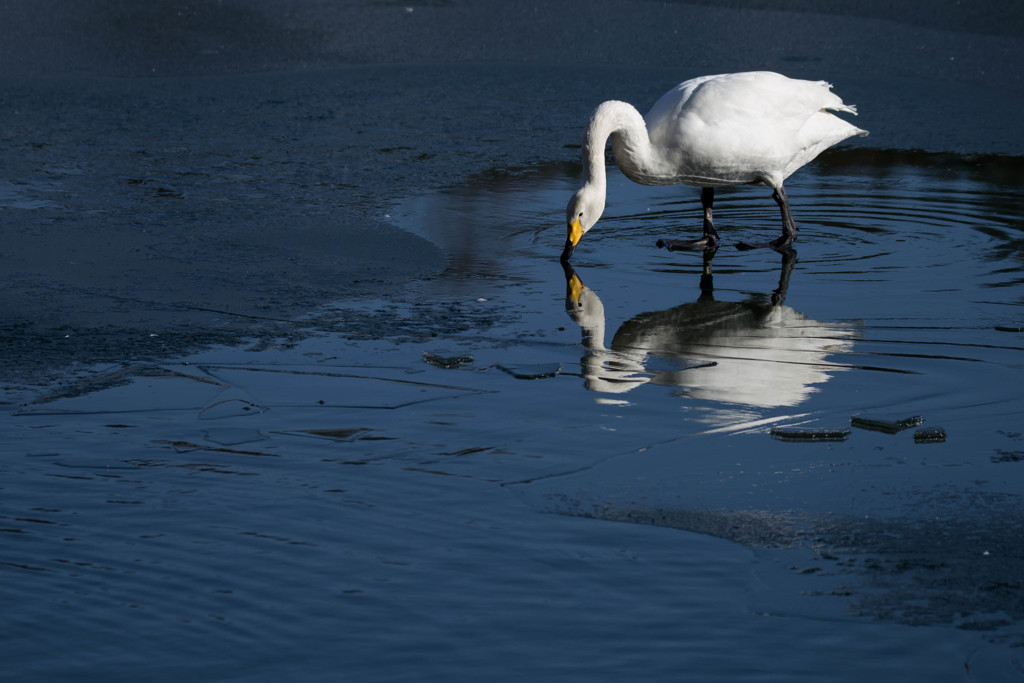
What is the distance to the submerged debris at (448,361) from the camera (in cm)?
501

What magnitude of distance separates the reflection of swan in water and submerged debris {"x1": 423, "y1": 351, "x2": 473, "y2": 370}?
0.46m

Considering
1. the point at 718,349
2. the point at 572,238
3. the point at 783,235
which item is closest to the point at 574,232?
the point at 572,238

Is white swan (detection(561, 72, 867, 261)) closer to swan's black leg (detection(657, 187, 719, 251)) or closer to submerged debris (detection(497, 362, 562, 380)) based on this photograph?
swan's black leg (detection(657, 187, 719, 251))

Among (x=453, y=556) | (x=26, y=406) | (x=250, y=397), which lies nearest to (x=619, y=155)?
(x=250, y=397)

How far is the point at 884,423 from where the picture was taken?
423 centimetres

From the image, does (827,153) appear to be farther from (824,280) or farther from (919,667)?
(919,667)

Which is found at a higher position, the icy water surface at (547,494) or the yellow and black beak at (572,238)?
the yellow and black beak at (572,238)

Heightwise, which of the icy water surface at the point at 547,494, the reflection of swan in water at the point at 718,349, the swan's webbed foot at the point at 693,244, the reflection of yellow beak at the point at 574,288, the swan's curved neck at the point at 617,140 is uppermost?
the swan's curved neck at the point at 617,140

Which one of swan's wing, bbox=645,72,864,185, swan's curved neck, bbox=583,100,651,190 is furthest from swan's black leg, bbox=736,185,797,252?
swan's curved neck, bbox=583,100,651,190

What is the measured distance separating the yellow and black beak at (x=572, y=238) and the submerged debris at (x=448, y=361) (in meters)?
1.82

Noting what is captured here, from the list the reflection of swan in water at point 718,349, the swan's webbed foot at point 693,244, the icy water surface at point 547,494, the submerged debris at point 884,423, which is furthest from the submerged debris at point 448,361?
the swan's webbed foot at point 693,244

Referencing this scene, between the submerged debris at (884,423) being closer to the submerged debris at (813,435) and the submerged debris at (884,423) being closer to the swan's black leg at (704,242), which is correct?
the submerged debris at (813,435)

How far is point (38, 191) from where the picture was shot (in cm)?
824

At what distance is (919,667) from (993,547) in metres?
0.72
